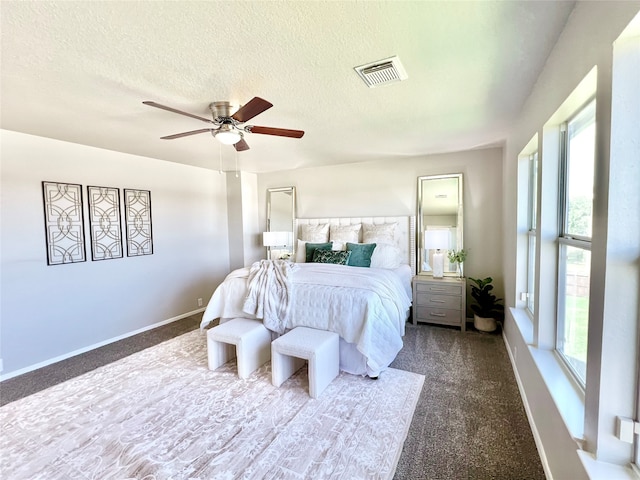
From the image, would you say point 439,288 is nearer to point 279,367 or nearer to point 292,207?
point 279,367

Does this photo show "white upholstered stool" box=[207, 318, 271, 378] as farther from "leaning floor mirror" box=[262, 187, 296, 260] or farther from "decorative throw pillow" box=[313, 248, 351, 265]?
"leaning floor mirror" box=[262, 187, 296, 260]

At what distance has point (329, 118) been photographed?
107 inches

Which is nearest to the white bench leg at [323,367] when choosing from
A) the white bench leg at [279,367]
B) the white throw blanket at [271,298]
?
the white bench leg at [279,367]

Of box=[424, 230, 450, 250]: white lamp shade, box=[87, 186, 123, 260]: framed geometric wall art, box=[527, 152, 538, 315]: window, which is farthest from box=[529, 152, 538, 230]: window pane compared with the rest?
box=[87, 186, 123, 260]: framed geometric wall art

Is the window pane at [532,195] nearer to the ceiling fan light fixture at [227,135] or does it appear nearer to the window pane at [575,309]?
the window pane at [575,309]

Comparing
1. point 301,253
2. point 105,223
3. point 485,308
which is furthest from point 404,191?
point 105,223

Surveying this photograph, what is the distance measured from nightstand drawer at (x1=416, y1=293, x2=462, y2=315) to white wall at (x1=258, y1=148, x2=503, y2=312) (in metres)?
0.57

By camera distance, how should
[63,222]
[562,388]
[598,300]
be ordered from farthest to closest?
[63,222] → [562,388] → [598,300]

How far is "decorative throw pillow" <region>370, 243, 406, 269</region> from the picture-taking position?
4123 mm

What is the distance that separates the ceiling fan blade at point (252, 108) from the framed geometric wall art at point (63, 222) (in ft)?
8.14

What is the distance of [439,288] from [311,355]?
2.26 metres

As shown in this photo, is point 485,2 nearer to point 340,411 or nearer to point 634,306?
point 634,306

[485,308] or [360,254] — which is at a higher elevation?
[360,254]

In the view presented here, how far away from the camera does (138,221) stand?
159 inches
